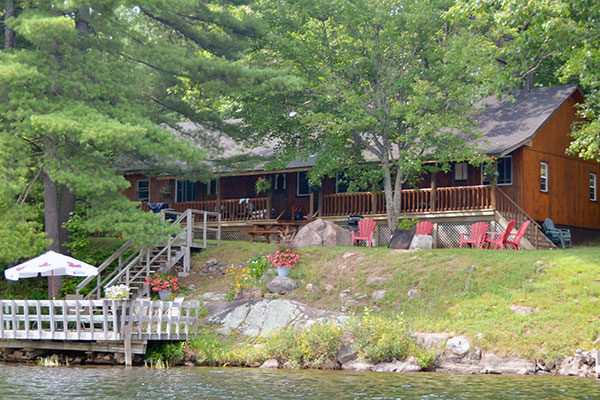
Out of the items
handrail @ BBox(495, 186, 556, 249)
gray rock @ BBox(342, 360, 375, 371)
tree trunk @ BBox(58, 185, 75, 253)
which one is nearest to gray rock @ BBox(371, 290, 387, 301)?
gray rock @ BBox(342, 360, 375, 371)

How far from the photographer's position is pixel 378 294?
24406 millimetres

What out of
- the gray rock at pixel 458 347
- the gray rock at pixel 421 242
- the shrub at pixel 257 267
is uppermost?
the gray rock at pixel 421 242

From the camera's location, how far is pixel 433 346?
21.0 metres

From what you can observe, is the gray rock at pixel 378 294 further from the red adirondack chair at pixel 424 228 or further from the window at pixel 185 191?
the window at pixel 185 191

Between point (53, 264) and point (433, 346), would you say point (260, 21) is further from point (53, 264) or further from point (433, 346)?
point (433, 346)

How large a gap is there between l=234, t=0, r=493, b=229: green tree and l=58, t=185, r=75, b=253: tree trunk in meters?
6.76

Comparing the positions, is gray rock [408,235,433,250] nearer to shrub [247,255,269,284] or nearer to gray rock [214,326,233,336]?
shrub [247,255,269,284]

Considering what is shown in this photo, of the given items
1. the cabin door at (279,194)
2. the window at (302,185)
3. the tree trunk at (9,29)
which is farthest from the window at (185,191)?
the tree trunk at (9,29)

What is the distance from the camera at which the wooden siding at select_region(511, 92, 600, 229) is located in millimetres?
32531

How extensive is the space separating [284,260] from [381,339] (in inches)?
247

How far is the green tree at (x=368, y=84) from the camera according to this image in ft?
93.0

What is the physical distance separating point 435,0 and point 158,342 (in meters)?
14.7

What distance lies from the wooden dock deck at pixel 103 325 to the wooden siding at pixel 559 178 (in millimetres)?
15460

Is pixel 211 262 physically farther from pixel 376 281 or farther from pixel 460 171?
pixel 460 171
